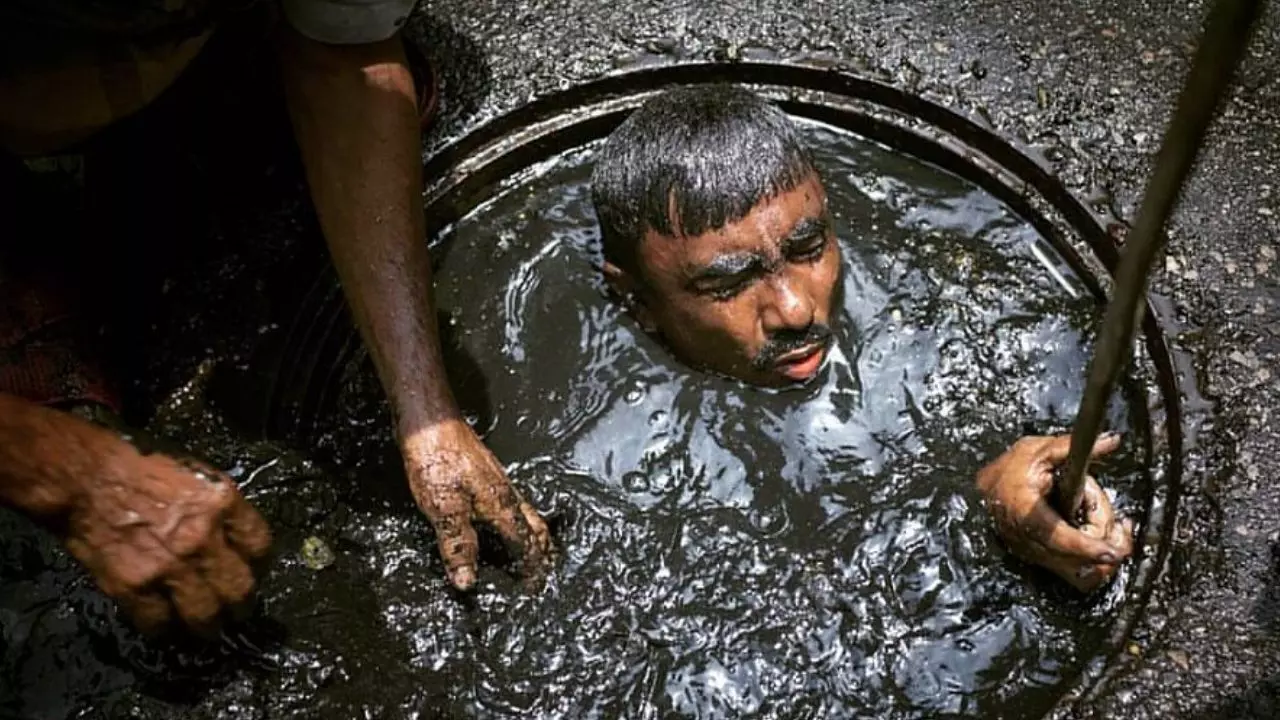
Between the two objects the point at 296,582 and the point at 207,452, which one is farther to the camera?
the point at 207,452

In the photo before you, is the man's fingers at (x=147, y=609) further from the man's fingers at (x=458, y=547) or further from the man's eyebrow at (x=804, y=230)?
the man's eyebrow at (x=804, y=230)

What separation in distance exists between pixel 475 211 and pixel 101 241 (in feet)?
3.25

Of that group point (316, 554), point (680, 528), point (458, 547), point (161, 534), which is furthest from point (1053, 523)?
point (161, 534)

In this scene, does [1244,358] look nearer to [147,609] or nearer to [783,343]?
[783,343]

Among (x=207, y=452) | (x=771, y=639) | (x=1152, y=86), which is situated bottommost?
(x=771, y=639)

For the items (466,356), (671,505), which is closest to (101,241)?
(466,356)

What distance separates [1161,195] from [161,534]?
69.7 inches

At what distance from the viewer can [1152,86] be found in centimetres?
346

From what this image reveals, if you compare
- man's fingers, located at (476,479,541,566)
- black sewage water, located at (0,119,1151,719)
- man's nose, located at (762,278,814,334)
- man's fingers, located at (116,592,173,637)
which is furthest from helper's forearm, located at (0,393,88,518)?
man's nose, located at (762,278,814,334)

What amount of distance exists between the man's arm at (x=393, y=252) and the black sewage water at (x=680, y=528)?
0.28 metres

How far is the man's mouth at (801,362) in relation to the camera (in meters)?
3.15

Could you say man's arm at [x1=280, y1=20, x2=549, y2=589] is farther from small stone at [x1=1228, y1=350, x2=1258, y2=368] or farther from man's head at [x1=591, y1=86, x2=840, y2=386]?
small stone at [x1=1228, y1=350, x2=1258, y2=368]

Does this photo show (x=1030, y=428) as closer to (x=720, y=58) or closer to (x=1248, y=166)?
(x=1248, y=166)

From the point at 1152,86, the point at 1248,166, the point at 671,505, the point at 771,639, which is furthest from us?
the point at 1152,86
